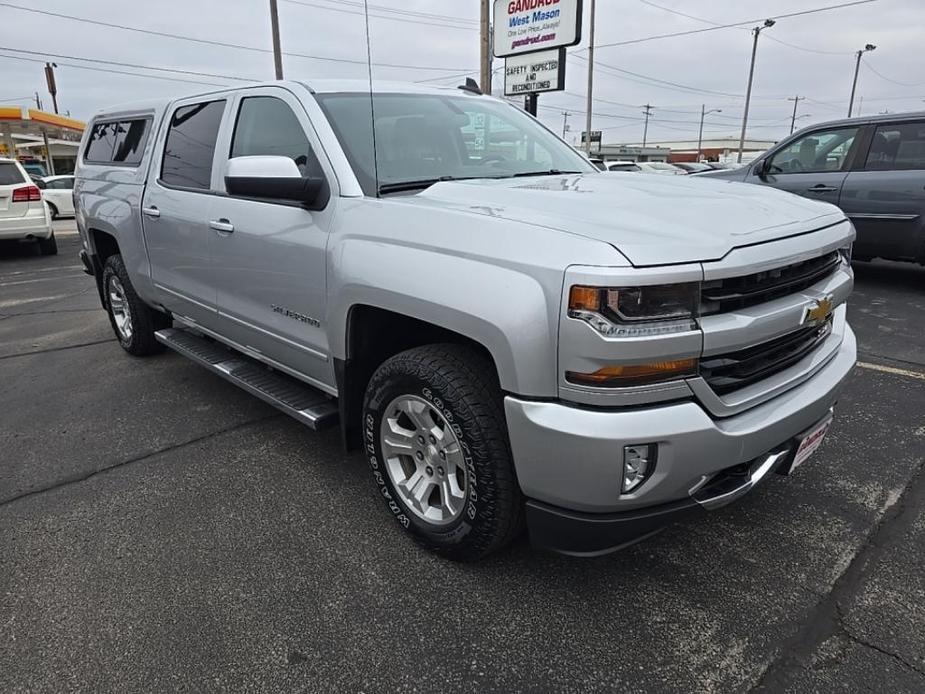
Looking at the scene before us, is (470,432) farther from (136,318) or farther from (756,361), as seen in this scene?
(136,318)

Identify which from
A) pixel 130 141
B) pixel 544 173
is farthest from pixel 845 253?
pixel 130 141

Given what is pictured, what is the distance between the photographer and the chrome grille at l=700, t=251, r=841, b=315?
196 centimetres

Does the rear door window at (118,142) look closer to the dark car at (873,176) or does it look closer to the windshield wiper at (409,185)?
the windshield wiper at (409,185)

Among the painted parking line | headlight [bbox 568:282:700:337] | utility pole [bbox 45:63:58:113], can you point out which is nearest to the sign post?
the painted parking line

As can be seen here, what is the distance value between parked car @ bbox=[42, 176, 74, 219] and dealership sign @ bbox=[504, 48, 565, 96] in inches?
510

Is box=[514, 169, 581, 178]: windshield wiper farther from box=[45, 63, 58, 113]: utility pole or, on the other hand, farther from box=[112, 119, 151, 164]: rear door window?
box=[45, 63, 58, 113]: utility pole

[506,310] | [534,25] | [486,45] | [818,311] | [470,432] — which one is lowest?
[470,432]

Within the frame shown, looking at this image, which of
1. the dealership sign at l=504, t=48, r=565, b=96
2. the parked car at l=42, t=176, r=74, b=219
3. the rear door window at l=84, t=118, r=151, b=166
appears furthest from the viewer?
the parked car at l=42, t=176, r=74, b=219

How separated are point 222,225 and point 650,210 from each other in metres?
2.24

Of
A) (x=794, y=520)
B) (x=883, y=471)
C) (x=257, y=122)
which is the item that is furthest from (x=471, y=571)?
(x=257, y=122)

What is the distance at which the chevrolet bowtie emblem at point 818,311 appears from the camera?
7.49 feet

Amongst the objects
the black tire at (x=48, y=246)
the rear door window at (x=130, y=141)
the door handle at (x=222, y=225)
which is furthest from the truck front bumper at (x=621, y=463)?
the black tire at (x=48, y=246)

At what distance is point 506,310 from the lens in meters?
1.97

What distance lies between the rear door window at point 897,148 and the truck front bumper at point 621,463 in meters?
6.15
